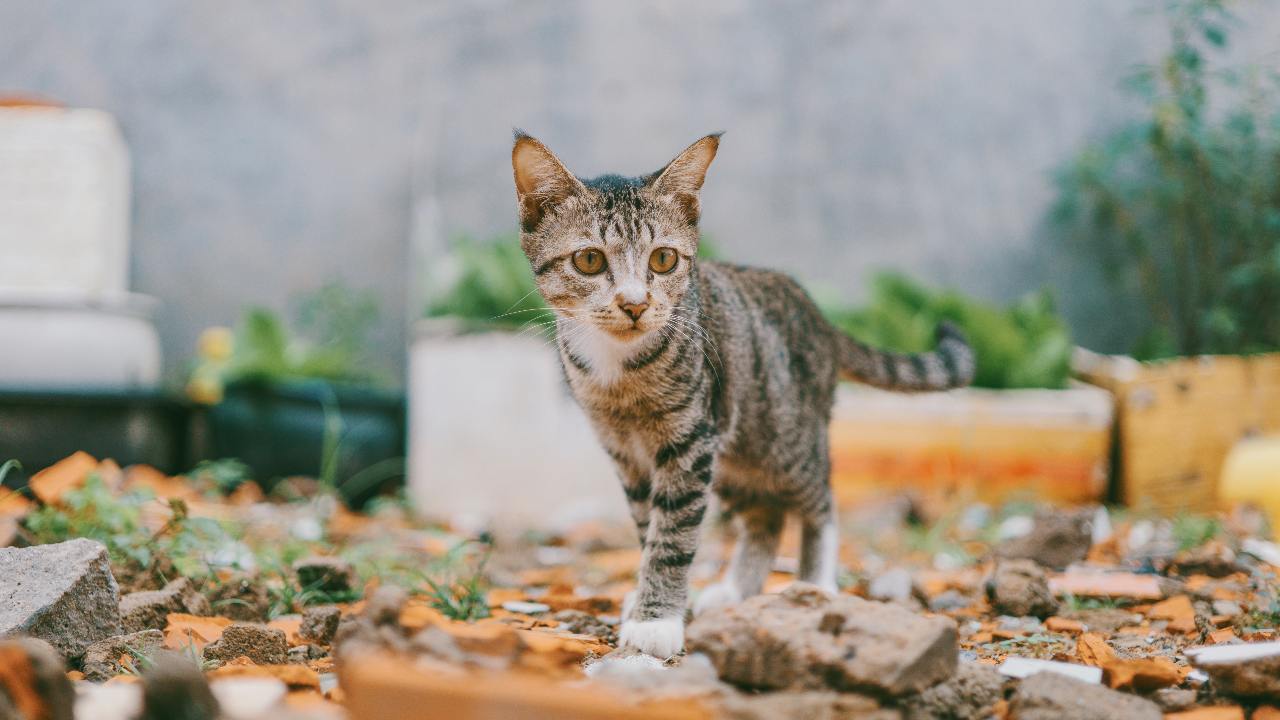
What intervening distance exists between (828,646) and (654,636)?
2.28 feet

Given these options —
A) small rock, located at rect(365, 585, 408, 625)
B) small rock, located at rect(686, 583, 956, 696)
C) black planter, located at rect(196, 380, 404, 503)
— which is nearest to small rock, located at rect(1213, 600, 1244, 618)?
small rock, located at rect(686, 583, 956, 696)

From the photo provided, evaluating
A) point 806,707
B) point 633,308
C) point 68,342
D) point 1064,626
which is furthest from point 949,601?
point 68,342

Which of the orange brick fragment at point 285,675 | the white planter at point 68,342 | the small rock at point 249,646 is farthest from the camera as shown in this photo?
the white planter at point 68,342

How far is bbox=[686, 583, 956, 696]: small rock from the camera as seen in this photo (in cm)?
135

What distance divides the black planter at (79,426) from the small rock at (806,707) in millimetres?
3480

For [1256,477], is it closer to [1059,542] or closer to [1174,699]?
[1059,542]

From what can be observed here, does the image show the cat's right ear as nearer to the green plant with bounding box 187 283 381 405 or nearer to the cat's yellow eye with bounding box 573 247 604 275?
the cat's yellow eye with bounding box 573 247 604 275

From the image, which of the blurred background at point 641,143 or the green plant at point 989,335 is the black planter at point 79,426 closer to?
the blurred background at point 641,143

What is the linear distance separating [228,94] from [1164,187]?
211 inches

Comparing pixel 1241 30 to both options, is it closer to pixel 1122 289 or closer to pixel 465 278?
pixel 1122 289

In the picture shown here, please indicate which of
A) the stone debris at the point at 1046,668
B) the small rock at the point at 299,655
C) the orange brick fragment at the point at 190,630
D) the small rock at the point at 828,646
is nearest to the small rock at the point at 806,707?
the small rock at the point at 828,646

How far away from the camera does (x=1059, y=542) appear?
290cm

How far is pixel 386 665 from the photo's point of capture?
1151 mm

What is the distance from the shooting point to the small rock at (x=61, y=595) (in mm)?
1696
